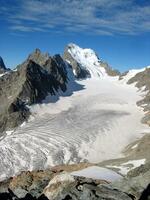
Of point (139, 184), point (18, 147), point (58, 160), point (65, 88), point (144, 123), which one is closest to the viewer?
point (139, 184)

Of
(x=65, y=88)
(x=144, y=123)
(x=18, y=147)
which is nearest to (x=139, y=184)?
(x=18, y=147)

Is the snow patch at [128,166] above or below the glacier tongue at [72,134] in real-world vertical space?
above

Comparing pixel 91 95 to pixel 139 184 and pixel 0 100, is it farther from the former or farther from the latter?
pixel 139 184

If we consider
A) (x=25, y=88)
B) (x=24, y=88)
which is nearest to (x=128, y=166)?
(x=24, y=88)

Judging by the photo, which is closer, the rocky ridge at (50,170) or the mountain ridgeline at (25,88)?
the rocky ridge at (50,170)

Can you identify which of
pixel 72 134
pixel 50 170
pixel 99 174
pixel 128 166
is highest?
pixel 50 170

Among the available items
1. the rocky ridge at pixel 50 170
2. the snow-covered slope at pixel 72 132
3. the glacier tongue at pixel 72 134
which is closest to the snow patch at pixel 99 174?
the rocky ridge at pixel 50 170

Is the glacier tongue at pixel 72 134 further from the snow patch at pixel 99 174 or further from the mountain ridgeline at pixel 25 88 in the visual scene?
the snow patch at pixel 99 174

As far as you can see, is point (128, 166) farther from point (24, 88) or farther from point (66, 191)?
point (24, 88)

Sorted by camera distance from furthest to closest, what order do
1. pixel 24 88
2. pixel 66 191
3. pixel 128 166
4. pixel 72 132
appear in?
1. pixel 24 88
2. pixel 72 132
3. pixel 128 166
4. pixel 66 191
